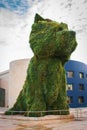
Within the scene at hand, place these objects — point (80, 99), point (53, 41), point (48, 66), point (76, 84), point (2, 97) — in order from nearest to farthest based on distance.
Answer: point (53, 41)
point (48, 66)
point (76, 84)
point (80, 99)
point (2, 97)

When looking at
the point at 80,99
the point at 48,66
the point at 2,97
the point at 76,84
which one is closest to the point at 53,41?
the point at 48,66

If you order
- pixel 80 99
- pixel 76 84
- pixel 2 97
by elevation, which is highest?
pixel 76 84

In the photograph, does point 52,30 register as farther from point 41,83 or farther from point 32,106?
point 32,106

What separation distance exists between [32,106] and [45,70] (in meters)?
3.28

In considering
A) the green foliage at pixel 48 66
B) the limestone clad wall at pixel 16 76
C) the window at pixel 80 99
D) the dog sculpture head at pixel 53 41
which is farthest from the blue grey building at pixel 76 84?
the dog sculpture head at pixel 53 41

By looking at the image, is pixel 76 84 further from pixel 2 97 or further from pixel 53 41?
pixel 53 41

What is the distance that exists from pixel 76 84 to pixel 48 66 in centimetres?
2979

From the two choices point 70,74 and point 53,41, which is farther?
point 70,74

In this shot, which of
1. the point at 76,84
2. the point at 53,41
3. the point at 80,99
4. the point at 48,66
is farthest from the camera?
the point at 80,99

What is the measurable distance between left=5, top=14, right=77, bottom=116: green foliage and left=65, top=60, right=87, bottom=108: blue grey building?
89.4 feet

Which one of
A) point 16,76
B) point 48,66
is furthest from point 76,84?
point 48,66

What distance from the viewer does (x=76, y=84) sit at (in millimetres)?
51469

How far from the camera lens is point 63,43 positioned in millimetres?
21625

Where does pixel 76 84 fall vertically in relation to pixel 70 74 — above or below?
below
